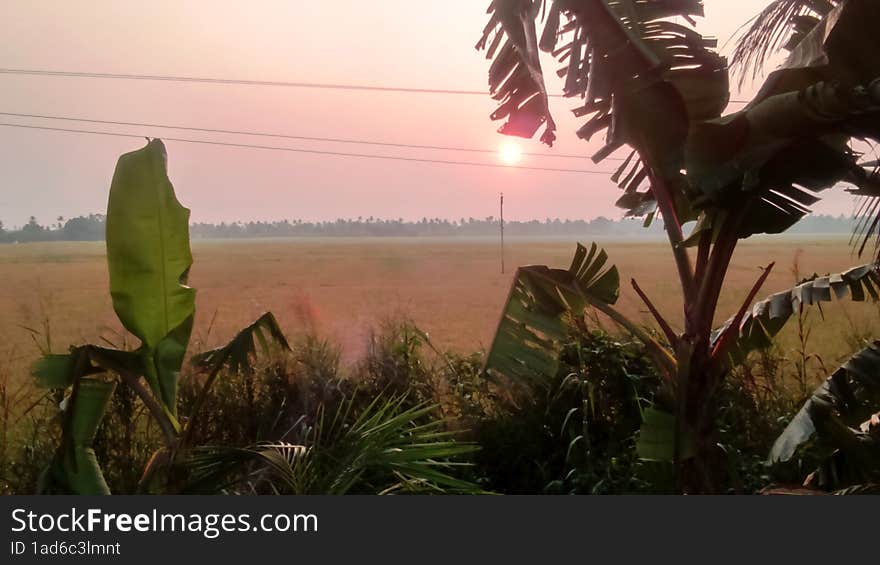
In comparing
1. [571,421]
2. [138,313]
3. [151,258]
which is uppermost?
[151,258]

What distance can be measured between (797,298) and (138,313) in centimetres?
232

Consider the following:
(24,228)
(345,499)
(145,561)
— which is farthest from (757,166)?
(24,228)

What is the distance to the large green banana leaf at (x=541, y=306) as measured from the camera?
2.53m

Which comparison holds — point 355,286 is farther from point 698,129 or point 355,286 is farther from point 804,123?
point 804,123

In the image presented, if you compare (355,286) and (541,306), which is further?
(355,286)

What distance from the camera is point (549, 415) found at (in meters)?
3.18

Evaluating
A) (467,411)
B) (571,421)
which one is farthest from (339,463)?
(571,421)

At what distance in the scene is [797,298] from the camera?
2.46 metres

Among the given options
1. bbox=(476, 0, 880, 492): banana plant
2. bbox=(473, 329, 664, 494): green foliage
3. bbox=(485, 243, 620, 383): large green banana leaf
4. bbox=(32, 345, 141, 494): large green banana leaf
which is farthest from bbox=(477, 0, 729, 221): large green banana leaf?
bbox=(32, 345, 141, 494): large green banana leaf

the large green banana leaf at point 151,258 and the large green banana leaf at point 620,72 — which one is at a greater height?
the large green banana leaf at point 620,72

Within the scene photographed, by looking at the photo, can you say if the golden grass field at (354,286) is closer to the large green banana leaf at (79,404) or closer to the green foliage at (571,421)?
the green foliage at (571,421)

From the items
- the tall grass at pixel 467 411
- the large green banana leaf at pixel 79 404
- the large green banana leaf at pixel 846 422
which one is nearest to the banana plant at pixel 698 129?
the large green banana leaf at pixel 846 422

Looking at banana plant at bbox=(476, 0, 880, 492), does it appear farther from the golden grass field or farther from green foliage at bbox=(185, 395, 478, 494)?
the golden grass field

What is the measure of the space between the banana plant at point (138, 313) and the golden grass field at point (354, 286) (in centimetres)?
91
